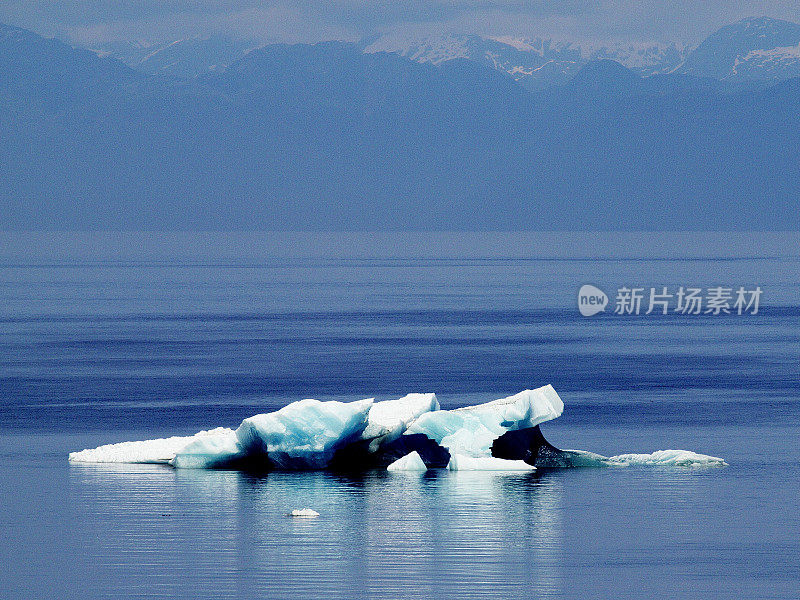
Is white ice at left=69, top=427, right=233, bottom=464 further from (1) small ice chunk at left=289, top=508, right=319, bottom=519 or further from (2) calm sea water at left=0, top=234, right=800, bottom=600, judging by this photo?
(1) small ice chunk at left=289, top=508, right=319, bottom=519

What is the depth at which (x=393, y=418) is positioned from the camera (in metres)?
28.0

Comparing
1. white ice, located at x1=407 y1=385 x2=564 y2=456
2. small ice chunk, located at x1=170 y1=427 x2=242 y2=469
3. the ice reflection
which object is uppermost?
white ice, located at x1=407 y1=385 x2=564 y2=456

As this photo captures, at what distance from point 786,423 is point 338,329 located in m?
35.0

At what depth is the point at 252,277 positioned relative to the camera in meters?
132

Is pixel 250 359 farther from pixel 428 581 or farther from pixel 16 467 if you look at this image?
pixel 428 581

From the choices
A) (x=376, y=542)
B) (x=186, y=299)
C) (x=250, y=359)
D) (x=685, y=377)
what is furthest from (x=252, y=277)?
(x=376, y=542)

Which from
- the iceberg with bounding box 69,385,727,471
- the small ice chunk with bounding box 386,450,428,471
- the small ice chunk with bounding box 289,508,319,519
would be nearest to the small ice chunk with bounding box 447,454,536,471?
the iceberg with bounding box 69,385,727,471

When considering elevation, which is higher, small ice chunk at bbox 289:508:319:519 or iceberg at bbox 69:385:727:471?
iceberg at bbox 69:385:727:471

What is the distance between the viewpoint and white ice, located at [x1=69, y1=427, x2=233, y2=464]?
95.3 feet

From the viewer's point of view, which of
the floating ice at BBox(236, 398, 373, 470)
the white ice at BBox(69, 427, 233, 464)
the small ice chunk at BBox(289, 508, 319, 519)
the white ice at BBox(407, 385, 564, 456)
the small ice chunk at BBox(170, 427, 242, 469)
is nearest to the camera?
the small ice chunk at BBox(289, 508, 319, 519)

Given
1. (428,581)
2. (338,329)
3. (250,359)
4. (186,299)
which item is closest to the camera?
(428,581)

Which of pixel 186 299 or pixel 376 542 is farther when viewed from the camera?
pixel 186 299

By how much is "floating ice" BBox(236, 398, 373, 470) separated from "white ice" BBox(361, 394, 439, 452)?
246 millimetres

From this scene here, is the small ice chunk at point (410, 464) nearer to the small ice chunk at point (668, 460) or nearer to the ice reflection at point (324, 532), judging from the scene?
the ice reflection at point (324, 532)
